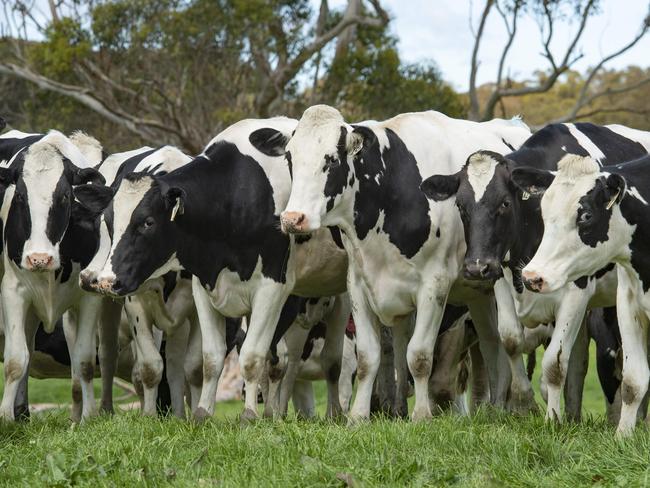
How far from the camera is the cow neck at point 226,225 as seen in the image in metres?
9.71

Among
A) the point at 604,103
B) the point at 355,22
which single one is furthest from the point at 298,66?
the point at 604,103

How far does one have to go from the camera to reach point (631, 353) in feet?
27.2

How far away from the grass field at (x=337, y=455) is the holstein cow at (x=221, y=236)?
4.04ft

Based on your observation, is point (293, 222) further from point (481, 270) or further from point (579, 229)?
point (579, 229)

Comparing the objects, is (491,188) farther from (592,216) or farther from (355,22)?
(355,22)

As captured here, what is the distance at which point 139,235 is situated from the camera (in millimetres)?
9477

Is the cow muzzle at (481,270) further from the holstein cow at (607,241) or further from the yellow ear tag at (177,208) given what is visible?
the yellow ear tag at (177,208)

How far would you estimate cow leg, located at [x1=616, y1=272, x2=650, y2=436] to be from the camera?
8.19 meters

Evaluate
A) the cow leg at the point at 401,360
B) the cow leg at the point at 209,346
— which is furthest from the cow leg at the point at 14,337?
the cow leg at the point at 401,360

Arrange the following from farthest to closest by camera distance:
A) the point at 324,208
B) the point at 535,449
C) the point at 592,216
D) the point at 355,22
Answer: the point at 355,22 < the point at 324,208 < the point at 592,216 < the point at 535,449

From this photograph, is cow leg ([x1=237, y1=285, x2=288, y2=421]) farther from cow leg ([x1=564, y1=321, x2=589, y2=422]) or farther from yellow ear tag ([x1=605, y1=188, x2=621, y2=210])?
yellow ear tag ([x1=605, y1=188, x2=621, y2=210])

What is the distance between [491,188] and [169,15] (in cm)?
1689

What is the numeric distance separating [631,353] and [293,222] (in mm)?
2558

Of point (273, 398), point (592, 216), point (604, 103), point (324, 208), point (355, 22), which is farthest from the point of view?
point (604, 103)
